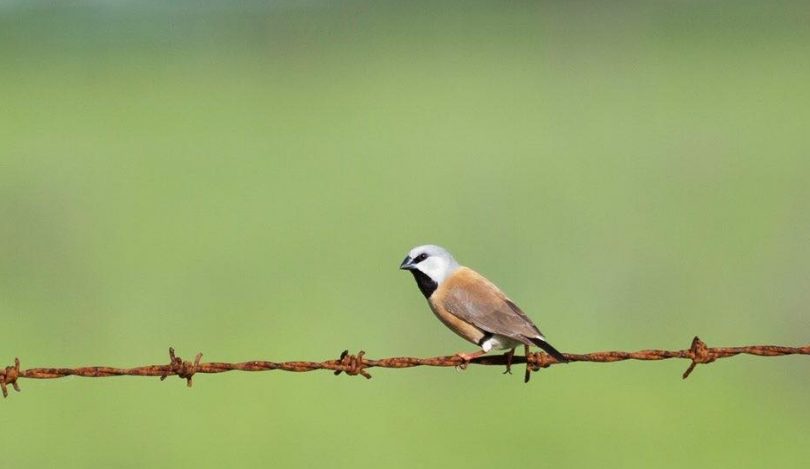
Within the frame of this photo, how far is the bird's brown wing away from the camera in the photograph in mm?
6219

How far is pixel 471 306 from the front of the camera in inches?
257

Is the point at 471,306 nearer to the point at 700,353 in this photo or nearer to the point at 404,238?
the point at 700,353

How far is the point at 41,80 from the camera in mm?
46438

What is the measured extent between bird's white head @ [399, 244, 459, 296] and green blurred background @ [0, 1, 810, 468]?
6022mm

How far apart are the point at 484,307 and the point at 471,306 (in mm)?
85

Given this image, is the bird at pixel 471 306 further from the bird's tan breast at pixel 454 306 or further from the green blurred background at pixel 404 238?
the green blurred background at pixel 404 238

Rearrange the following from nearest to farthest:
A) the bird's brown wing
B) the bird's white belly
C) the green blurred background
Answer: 1. the bird's brown wing
2. the bird's white belly
3. the green blurred background

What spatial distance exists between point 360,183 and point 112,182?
21.1 feet

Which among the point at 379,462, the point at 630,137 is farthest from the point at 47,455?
the point at 630,137

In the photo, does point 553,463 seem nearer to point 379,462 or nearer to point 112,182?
point 379,462

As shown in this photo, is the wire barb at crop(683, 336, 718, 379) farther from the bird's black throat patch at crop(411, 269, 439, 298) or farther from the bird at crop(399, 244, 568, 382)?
the bird's black throat patch at crop(411, 269, 439, 298)

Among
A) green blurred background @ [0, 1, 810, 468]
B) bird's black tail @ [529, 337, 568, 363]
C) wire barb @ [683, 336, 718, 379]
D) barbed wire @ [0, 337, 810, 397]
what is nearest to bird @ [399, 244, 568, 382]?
bird's black tail @ [529, 337, 568, 363]

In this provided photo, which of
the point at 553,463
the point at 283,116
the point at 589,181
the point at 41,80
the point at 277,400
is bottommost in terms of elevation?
the point at 553,463

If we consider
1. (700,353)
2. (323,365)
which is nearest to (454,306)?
(323,365)
